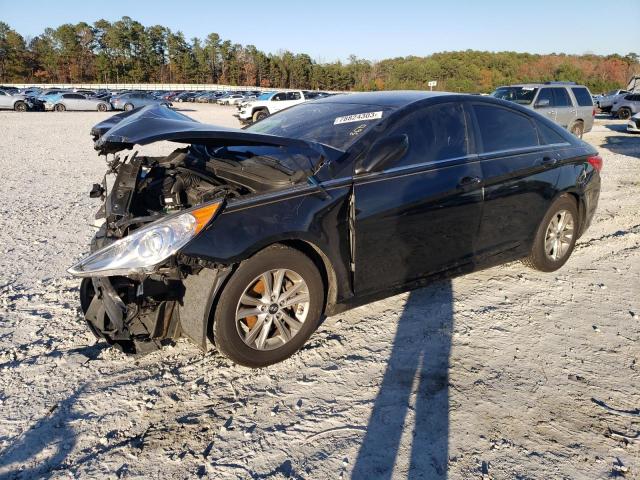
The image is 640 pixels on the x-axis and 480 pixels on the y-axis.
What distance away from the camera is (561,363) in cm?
329

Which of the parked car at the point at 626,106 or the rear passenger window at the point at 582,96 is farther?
the parked car at the point at 626,106

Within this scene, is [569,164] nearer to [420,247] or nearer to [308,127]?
[420,247]

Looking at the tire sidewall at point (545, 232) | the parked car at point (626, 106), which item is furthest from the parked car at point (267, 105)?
the tire sidewall at point (545, 232)

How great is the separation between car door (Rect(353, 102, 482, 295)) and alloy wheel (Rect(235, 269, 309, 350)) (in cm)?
47

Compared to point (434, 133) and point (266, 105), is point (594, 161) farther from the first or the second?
point (266, 105)

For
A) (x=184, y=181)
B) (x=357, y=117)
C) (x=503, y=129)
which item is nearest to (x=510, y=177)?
(x=503, y=129)

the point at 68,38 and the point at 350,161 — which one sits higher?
the point at 68,38

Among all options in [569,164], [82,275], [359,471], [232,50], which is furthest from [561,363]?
[232,50]

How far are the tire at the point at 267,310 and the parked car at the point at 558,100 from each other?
484 inches

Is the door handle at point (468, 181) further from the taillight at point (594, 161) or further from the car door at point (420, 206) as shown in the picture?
the taillight at point (594, 161)

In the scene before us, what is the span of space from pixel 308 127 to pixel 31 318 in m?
2.65

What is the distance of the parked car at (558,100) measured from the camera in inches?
543

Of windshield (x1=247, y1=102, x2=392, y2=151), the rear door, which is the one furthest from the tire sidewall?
the rear door

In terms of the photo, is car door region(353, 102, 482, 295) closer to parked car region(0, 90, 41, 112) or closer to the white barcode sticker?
the white barcode sticker
